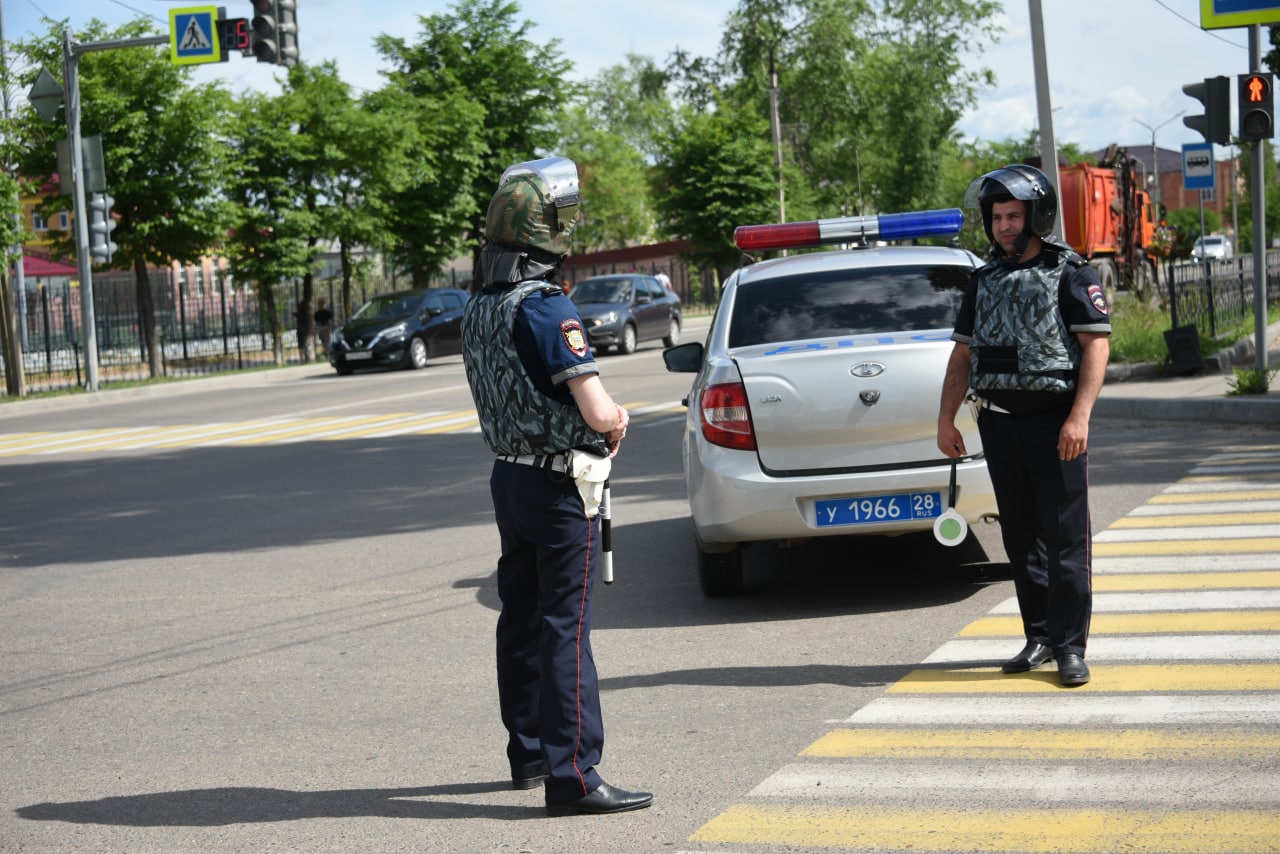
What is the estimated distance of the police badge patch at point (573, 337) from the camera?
4.29m

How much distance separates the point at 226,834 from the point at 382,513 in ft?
22.8

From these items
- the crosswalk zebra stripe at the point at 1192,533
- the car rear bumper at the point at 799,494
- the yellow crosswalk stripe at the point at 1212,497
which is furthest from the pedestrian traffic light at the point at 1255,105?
the car rear bumper at the point at 799,494

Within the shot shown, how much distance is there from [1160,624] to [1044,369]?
1587 millimetres

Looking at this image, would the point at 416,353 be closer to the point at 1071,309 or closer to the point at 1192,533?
the point at 1192,533

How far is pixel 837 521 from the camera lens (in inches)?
275

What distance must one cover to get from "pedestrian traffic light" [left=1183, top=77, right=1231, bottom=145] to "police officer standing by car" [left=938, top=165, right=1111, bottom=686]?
1029cm

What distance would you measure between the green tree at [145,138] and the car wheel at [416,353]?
448cm

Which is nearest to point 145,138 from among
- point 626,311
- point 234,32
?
point 234,32

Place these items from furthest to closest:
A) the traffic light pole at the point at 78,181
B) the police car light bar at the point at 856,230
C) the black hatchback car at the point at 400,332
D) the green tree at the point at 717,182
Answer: the green tree at the point at 717,182
the black hatchback car at the point at 400,332
the traffic light pole at the point at 78,181
the police car light bar at the point at 856,230

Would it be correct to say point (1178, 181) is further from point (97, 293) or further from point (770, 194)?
point (97, 293)

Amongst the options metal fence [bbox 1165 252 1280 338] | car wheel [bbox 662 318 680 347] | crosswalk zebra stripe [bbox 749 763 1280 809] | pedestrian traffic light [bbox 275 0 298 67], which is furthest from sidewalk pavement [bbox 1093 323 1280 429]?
car wheel [bbox 662 318 680 347]

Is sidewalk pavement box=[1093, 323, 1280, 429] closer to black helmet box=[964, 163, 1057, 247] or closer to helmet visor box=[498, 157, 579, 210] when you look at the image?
black helmet box=[964, 163, 1057, 247]

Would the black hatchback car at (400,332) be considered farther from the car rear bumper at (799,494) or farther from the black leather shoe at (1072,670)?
the black leather shoe at (1072,670)

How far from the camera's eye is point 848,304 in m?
7.63
